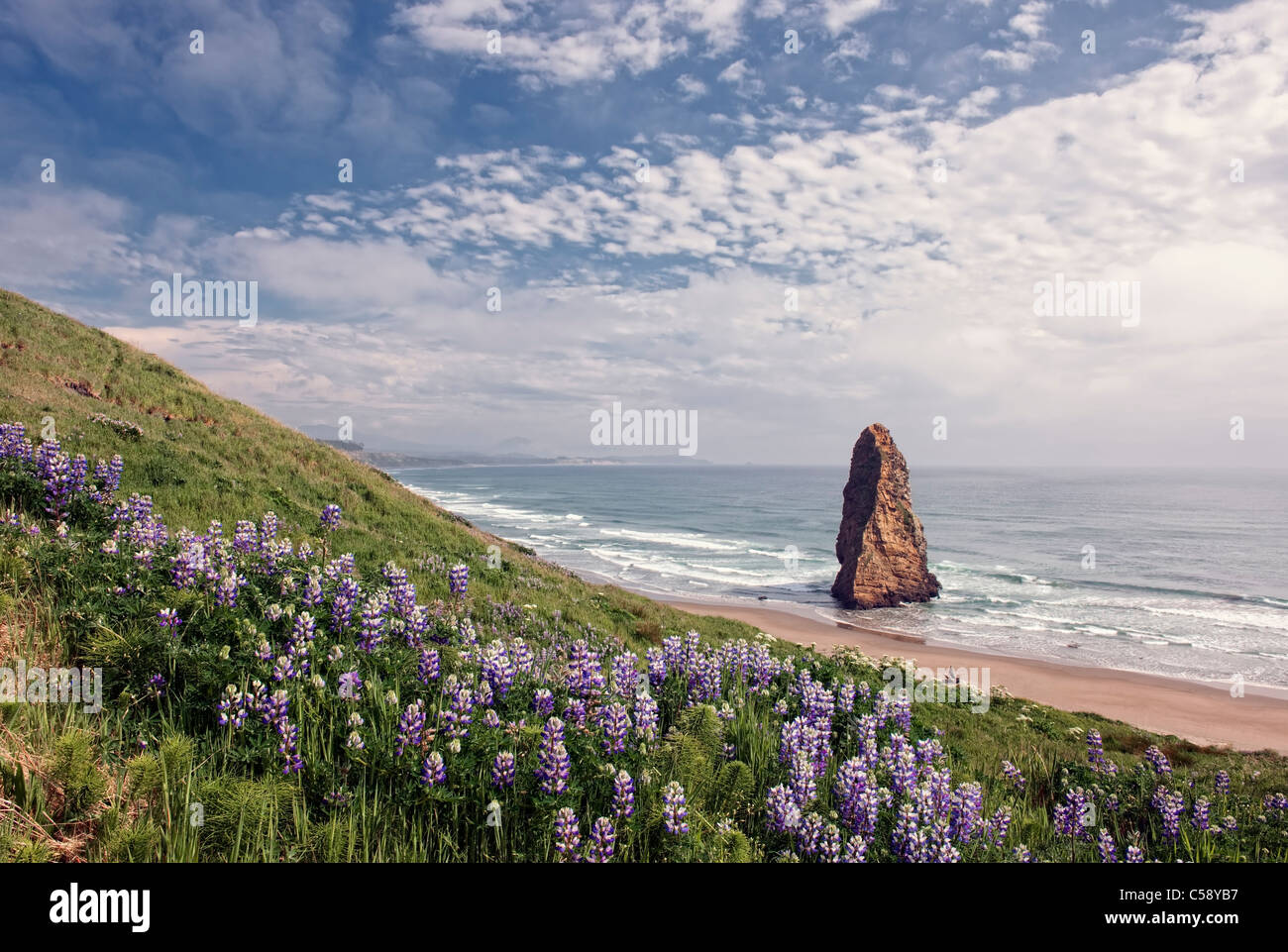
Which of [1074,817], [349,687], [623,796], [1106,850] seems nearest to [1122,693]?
[1074,817]

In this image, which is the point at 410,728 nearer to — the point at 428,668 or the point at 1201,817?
the point at 428,668

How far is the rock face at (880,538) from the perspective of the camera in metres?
43.9

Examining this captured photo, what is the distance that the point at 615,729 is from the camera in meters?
3.90

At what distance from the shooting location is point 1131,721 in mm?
23562

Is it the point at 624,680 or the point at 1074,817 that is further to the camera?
the point at 1074,817

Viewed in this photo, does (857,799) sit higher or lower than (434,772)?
lower

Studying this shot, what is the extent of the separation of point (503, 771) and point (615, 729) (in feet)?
2.33

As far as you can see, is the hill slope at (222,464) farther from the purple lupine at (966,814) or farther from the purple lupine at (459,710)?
the purple lupine at (966,814)

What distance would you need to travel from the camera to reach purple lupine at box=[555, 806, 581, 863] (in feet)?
10.0

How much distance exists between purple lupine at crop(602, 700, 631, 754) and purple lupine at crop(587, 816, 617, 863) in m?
0.63

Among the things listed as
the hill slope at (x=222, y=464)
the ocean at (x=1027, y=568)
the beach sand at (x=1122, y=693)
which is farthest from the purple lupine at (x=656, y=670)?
the ocean at (x=1027, y=568)

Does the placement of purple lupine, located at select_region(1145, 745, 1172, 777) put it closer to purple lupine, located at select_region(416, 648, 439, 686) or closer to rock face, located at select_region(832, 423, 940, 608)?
purple lupine, located at select_region(416, 648, 439, 686)

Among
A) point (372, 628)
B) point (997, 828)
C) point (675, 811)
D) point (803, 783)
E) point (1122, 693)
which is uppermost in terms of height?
point (372, 628)

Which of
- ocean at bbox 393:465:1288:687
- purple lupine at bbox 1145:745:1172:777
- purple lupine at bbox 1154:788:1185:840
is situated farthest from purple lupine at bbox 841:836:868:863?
ocean at bbox 393:465:1288:687
